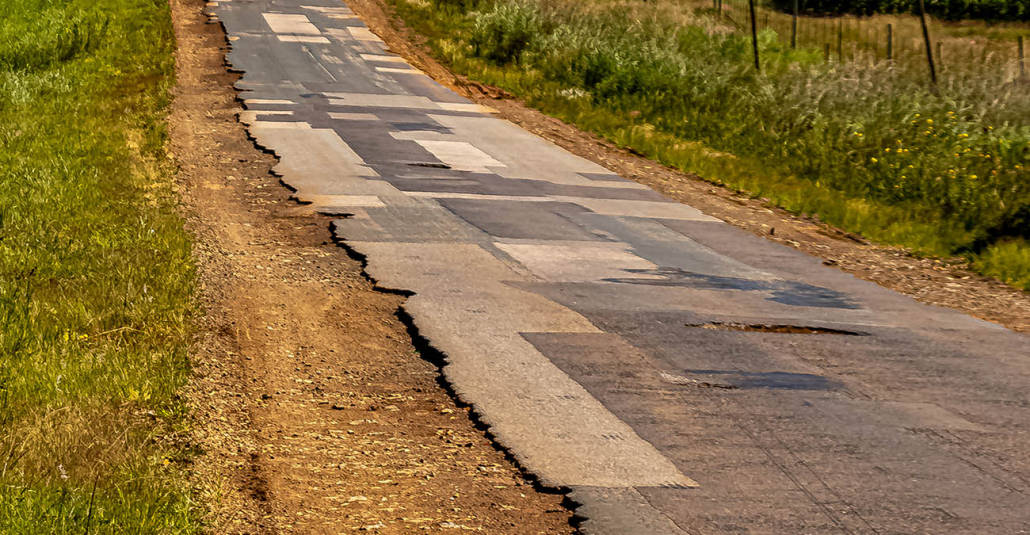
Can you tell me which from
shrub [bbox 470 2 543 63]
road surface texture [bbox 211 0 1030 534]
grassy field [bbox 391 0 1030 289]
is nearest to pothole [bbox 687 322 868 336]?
road surface texture [bbox 211 0 1030 534]

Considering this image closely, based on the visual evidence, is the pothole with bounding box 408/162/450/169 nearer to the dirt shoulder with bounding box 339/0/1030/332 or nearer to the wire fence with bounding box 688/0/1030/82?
the dirt shoulder with bounding box 339/0/1030/332

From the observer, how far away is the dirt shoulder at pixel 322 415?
519cm

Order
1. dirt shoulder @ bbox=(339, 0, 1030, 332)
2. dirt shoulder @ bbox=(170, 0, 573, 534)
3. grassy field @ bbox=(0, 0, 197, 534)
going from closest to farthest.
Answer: grassy field @ bbox=(0, 0, 197, 534)
dirt shoulder @ bbox=(170, 0, 573, 534)
dirt shoulder @ bbox=(339, 0, 1030, 332)

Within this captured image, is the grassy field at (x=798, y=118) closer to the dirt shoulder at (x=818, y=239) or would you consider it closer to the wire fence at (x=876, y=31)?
the dirt shoulder at (x=818, y=239)

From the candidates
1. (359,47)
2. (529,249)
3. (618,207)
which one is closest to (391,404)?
(529,249)

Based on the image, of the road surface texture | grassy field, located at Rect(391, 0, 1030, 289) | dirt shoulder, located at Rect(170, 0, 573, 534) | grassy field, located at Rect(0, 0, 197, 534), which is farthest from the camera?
grassy field, located at Rect(391, 0, 1030, 289)

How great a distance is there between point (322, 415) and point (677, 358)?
2841mm

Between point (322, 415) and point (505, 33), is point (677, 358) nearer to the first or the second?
point (322, 415)

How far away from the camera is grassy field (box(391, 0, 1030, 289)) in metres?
13.9

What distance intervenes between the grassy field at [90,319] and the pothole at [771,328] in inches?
170

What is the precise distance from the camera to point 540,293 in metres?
9.27

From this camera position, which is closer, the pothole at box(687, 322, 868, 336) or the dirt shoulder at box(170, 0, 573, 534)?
the dirt shoulder at box(170, 0, 573, 534)

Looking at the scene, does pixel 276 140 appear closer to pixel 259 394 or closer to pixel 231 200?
pixel 231 200

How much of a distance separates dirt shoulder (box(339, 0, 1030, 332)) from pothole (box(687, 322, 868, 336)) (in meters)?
2.19
